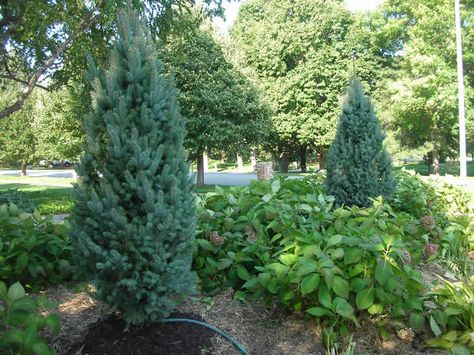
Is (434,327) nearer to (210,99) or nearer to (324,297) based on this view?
(324,297)

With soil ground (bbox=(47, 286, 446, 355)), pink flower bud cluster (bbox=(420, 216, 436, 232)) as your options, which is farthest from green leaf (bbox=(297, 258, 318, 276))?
pink flower bud cluster (bbox=(420, 216, 436, 232))

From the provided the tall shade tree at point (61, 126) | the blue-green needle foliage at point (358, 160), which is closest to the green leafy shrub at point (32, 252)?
the blue-green needle foliage at point (358, 160)

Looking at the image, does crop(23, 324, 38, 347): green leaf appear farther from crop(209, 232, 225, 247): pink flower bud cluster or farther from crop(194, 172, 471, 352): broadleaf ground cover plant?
crop(209, 232, 225, 247): pink flower bud cluster

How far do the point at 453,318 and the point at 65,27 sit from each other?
34.1 feet

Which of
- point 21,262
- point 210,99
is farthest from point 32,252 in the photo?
point 210,99

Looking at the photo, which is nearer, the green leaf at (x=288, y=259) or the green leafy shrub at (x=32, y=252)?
the green leaf at (x=288, y=259)

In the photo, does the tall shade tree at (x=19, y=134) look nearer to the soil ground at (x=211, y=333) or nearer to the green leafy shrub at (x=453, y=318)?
the soil ground at (x=211, y=333)

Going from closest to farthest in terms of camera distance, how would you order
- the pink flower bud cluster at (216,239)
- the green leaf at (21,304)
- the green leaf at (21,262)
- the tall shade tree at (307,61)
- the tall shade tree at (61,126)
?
1. the green leaf at (21,304)
2. the green leaf at (21,262)
3. the pink flower bud cluster at (216,239)
4. the tall shade tree at (61,126)
5. the tall shade tree at (307,61)

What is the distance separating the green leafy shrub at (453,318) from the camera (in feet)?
7.47

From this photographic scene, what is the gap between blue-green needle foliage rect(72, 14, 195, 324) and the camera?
7.05ft

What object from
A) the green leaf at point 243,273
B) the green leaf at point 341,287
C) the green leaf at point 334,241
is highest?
the green leaf at point 334,241

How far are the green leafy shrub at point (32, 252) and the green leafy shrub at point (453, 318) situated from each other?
2363 millimetres

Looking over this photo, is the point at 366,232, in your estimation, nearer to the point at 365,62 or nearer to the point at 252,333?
the point at 252,333

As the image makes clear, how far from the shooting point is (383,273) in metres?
2.36
